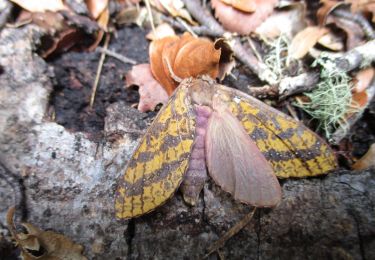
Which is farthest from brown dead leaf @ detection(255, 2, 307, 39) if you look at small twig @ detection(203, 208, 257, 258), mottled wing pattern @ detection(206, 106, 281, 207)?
small twig @ detection(203, 208, 257, 258)

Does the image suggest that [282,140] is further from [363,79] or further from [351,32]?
[351,32]

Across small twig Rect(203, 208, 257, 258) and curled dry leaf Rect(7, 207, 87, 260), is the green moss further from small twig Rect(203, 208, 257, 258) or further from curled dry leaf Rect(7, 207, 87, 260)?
curled dry leaf Rect(7, 207, 87, 260)

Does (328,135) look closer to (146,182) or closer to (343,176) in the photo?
(343,176)

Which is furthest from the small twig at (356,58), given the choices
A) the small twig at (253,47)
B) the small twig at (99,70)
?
the small twig at (99,70)

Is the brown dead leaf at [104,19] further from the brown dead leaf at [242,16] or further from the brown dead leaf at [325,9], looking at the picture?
the brown dead leaf at [325,9]

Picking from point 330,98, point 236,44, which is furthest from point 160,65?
point 330,98
